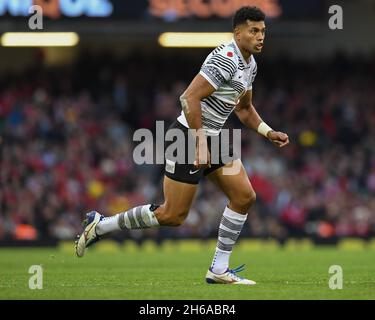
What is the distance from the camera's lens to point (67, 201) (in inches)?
891

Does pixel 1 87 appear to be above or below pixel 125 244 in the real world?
above

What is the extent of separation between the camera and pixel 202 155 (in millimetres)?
9008

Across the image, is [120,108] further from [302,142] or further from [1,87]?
[302,142]

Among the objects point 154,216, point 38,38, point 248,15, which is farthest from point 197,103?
point 38,38

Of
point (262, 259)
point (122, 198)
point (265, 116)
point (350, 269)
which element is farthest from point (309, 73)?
point (350, 269)

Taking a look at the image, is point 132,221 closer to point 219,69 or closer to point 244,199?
point 244,199

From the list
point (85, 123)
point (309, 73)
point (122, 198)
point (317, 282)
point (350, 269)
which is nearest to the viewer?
point (317, 282)

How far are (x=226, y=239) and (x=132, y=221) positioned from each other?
3.04 feet

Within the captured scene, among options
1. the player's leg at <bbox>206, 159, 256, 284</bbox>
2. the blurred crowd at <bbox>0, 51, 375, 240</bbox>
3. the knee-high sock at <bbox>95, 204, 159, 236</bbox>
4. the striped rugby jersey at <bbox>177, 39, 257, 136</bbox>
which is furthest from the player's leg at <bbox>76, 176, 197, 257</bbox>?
the blurred crowd at <bbox>0, 51, 375, 240</bbox>

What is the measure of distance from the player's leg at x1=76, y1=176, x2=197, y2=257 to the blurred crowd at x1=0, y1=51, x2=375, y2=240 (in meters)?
11.7

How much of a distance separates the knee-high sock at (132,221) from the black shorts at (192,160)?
41 centimetres

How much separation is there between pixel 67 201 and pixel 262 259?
815cm

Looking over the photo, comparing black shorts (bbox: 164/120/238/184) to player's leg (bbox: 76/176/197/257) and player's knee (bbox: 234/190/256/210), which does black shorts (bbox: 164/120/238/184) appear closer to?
player's leg (bbox: 76/176/197/257)

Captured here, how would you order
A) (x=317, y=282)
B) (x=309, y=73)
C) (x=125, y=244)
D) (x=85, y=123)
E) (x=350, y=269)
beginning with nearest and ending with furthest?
(x=317, y=282)
(x=350, y=269)
(x=125, y=244)
(x=85, y=123)
(x=309, y=73)
